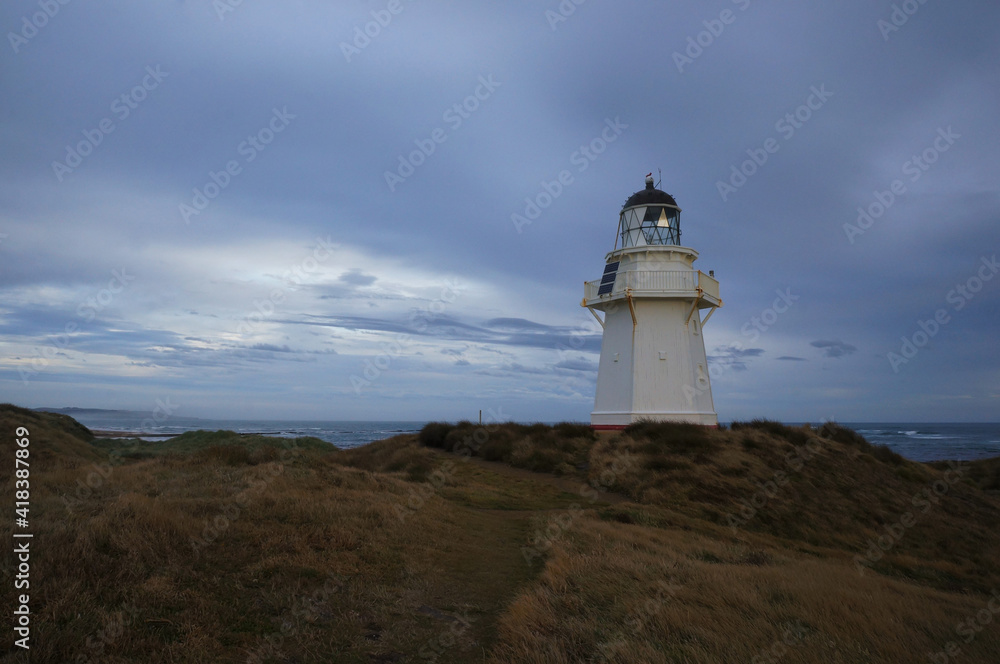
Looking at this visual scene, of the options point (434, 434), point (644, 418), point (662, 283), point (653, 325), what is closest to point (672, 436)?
point (644, 418)

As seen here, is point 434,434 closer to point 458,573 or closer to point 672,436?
point 672,436

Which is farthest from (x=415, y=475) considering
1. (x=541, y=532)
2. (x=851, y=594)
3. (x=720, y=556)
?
(x=851, y=594)

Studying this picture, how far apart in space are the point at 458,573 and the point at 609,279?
51.9 feet

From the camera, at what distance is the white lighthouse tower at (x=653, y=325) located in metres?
20.0

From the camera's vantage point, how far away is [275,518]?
Result: 7508 millimetres

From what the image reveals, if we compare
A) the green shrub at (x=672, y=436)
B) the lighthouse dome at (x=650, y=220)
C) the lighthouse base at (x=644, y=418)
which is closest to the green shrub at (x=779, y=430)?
the lighthouse base at (x=644, y=418)

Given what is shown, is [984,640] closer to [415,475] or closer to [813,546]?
[813,546]

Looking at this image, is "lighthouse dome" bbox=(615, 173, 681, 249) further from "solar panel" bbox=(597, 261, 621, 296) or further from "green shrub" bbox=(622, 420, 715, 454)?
"green shrub" bbox=(622, 420, 715, 454)

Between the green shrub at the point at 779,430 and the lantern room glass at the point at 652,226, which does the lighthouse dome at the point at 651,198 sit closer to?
the lantern room glass at the point at 652,226

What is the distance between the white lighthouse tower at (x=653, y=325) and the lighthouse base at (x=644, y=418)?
36 millimetres

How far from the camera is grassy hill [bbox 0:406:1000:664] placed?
4410mm

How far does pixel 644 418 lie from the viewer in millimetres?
19625

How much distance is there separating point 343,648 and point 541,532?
206 inches

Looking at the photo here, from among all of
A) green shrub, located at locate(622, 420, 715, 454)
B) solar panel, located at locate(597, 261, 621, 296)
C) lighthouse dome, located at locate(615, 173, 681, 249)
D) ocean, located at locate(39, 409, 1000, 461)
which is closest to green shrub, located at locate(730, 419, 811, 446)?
green shrub, located at locate(622, 420, 715, 454)
